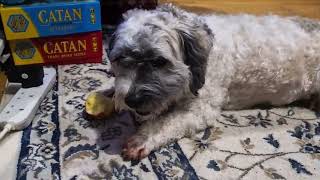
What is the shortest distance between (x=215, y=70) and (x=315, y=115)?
21.3 inches

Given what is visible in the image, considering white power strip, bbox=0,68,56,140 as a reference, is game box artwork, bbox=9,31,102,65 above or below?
above

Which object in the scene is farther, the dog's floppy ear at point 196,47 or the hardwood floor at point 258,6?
the hardwood floor at point 258,6

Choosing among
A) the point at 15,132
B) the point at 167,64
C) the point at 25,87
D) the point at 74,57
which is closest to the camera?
the point at 167,64

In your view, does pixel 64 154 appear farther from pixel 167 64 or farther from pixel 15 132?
pixel 167 64

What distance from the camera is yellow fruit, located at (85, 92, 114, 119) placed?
65.8 inches

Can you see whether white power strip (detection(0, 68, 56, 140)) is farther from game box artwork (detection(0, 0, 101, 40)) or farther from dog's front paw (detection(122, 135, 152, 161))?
dog's front paw (detection(122, 135, 152, 161))

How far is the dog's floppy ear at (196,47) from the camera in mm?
1428

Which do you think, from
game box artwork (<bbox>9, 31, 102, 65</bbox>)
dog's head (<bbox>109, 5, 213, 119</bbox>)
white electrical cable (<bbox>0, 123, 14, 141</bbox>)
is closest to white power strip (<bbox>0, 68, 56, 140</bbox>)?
white electrical cable (<bbox>0, 123, 14, 141</bbox>)

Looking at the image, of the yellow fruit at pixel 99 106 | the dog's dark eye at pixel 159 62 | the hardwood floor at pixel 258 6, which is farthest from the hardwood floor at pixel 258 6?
the dog's dark eye at pixel 159 62

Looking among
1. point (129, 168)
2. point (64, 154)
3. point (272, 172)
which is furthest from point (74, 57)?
point (272, 172)

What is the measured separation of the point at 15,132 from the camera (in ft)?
5.36

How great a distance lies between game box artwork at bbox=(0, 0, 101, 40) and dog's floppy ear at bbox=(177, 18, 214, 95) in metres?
0.59

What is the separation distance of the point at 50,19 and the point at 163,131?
754 mm

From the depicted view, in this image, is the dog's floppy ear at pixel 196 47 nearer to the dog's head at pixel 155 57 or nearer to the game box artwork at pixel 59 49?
the dog's head at pixel 155 57
